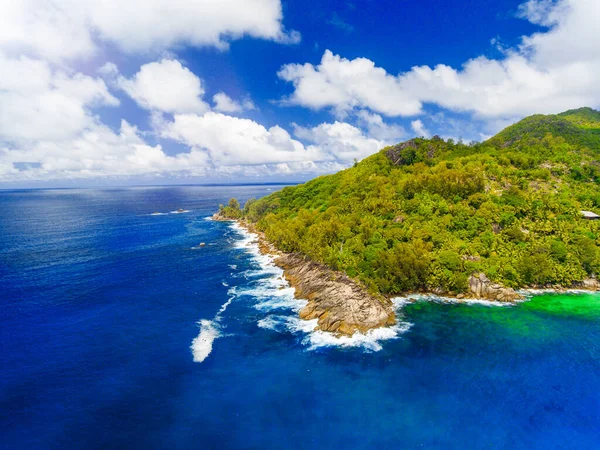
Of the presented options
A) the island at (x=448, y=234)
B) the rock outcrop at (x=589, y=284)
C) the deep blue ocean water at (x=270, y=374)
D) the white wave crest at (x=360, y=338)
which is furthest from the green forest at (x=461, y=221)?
the white wave crest at (x=360, y=338)

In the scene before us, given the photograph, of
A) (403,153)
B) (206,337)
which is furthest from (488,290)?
(403,153)

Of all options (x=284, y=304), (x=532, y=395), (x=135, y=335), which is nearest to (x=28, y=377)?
(x=135, y=335)

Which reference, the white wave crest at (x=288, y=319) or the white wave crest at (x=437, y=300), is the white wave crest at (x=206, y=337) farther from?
the white wave crest at (x=437, y=300)

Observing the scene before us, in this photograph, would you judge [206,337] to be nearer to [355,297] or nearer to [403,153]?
[355,297]

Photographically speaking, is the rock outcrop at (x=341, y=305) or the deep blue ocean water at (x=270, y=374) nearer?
the deep blue ocean water at (x=270, y=374)

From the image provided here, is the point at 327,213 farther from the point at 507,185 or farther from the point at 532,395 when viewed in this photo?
the point at 532,395

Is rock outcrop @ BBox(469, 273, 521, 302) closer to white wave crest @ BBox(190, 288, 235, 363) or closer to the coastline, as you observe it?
the coastline
